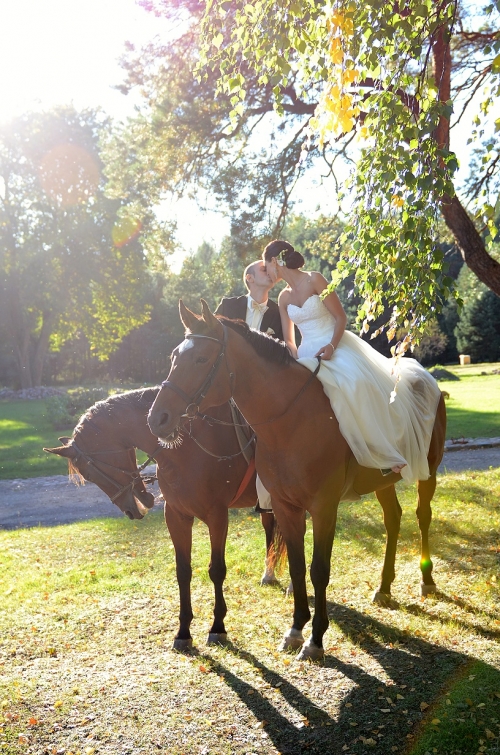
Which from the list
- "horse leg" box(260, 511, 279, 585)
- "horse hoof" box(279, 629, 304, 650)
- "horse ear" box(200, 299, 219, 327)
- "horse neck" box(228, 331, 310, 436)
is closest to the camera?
"horse ear" box(200, 299, 219, 327)

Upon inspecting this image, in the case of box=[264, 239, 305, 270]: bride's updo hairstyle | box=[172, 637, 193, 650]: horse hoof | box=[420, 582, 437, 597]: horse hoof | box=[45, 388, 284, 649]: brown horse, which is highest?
box=[264, 239, 305, 270]: bride's updo hairstyle

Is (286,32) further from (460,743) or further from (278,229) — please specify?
(278,229)

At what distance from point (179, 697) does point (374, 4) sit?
4.78m

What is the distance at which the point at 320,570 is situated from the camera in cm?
507

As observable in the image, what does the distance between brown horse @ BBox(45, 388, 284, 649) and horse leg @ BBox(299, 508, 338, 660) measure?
0.88 meters

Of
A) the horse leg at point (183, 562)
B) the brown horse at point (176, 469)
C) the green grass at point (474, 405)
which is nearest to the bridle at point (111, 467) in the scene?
the brown horse at point (176, 469)

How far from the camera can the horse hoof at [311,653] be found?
509cm

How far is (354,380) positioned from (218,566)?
74.3 inches

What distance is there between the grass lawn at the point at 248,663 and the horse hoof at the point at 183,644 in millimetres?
71

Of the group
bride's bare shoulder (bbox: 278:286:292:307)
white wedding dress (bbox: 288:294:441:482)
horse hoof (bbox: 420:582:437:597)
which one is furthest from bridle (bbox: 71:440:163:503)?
horse hoof (bbox: 420:582:437:597)

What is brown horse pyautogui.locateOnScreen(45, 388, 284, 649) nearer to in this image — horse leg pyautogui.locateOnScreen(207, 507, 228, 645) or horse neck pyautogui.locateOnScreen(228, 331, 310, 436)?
horse leg pyautogui.locateOnScreen(207, 507, 228, 645)

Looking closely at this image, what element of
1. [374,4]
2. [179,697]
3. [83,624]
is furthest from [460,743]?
[374,4]

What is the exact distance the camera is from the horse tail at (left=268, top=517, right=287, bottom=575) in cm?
631

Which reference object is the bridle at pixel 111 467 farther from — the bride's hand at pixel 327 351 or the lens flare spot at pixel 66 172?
the lens flare spot at pixel 66 172
